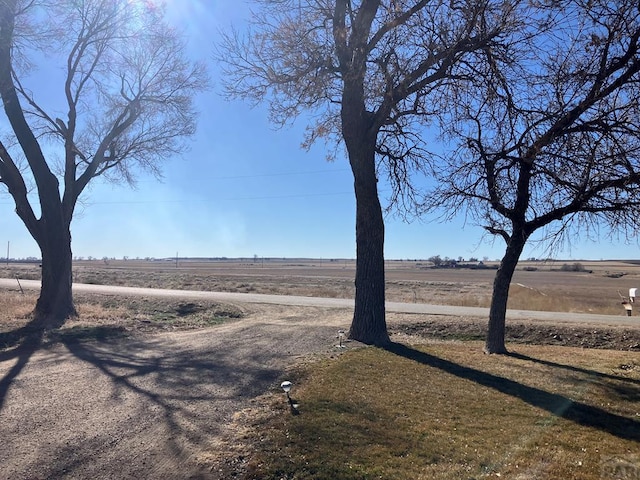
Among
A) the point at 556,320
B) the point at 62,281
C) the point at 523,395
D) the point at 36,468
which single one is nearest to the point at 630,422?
the point at 523,395

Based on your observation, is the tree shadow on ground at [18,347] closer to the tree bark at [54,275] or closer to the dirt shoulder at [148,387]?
the dirt shoulder at [148,387]

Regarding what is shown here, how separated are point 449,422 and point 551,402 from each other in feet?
7.20

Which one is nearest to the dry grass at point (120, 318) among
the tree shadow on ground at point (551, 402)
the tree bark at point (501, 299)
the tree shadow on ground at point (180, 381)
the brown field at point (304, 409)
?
the brown field at point (304, 409)

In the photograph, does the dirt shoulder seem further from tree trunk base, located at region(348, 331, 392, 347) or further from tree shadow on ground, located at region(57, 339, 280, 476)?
tree trunk base, located at region(348, 331, 392, 347)

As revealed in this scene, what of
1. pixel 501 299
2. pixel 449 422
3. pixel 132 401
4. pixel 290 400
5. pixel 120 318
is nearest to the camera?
pixel 449 422

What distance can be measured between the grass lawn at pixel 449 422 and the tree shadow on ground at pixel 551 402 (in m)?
0.02

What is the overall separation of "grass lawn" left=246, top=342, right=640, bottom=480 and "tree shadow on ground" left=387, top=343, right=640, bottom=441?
0.02 m

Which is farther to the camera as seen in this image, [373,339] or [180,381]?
[373,339]

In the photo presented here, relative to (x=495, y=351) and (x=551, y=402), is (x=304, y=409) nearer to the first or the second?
(x=551, y=402)

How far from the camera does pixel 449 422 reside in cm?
622

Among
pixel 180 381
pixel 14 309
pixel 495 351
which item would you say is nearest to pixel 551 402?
pixel 495 351

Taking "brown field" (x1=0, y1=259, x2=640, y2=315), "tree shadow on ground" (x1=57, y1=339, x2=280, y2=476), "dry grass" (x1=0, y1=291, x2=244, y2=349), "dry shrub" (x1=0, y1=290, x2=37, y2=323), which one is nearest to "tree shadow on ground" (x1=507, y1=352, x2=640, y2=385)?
"tree shadow on ground" (x1=57, y1=339, x2=280, y2=476)

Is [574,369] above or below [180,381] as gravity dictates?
below

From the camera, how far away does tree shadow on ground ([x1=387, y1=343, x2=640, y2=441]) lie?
6384 mm
